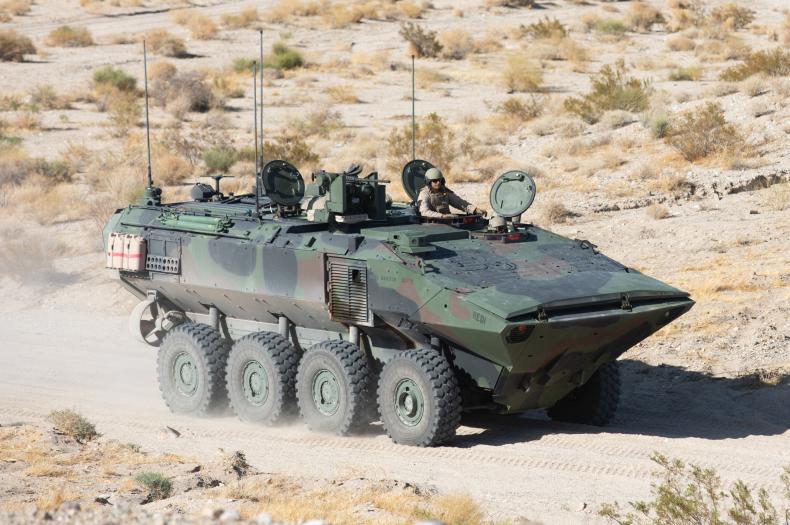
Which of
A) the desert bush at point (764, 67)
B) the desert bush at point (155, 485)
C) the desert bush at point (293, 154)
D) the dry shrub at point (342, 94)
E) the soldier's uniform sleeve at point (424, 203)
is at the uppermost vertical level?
the desert bush at point (764, 67)

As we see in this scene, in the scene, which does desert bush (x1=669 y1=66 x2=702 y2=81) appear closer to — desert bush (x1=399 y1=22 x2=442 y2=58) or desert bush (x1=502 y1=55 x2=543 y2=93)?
desert bush (x1=502 y1=55 x2=543 y2=93)

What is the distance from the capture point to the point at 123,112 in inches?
1350

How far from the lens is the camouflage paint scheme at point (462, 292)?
12.5 metres

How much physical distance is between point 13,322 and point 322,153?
10.1 m

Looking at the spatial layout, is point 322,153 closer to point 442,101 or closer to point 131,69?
point 442,101

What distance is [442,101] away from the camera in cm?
3453

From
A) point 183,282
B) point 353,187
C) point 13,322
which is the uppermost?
point 353,187

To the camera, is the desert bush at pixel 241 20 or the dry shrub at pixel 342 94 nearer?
the dry shrub at pixel 342 94

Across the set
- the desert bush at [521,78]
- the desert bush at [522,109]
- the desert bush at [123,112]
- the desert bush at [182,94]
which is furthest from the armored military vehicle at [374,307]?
the desert bush at [521,78]

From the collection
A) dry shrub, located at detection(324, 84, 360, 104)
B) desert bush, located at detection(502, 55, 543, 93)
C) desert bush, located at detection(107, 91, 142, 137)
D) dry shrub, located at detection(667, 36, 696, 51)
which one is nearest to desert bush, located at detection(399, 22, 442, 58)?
desert bush, located at detection(502, 55, 543, 93)

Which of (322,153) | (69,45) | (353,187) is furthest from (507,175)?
(69,45)

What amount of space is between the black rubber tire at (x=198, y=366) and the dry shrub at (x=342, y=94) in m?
19.9

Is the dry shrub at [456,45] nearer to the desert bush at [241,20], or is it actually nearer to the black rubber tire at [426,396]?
the desert bush at [241,20]

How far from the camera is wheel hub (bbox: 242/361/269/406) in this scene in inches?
579
